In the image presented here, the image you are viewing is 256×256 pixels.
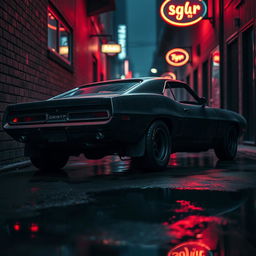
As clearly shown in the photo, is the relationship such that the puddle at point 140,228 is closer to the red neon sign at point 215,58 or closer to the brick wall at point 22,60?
the brick wall at point 22,60

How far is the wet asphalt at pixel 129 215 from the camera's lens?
271cm

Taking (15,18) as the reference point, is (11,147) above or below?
below

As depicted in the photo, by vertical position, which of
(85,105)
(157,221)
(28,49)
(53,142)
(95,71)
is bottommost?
(157,221)

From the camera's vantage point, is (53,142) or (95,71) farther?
(95,71)

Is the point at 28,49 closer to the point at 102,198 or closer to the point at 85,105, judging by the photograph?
the point at 85,105

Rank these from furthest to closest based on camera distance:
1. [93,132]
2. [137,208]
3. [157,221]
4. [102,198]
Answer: [93,132] → [102,198] → [137,208] → [157,221]

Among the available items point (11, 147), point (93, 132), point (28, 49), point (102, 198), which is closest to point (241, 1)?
point (28, 49)

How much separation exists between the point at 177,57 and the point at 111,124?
61.9ft

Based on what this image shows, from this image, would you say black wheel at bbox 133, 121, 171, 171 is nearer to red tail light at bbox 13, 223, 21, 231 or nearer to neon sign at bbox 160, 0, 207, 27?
red tail light at bbox 13, 223, 21, 231

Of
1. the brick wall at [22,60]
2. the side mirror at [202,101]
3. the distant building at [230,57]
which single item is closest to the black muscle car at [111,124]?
the side mirror at [202,101]

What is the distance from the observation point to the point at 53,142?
20.4 ft

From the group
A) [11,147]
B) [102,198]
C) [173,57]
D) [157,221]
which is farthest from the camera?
[173,57]

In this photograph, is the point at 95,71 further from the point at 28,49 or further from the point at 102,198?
the point at 102,198

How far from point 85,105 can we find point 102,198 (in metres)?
1.86
